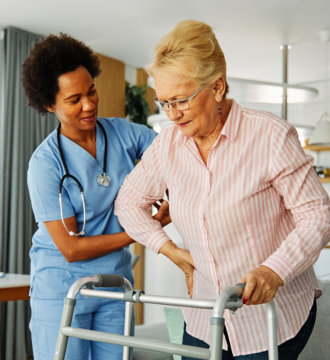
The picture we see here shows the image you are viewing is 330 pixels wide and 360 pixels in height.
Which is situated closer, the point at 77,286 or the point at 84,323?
the point at 77,286

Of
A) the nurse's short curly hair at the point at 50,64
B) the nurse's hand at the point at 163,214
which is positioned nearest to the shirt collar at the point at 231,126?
the nurse's hand at the point at 163,214

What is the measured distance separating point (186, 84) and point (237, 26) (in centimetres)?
416

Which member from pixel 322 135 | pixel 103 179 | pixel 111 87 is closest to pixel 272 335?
pixel 103 179

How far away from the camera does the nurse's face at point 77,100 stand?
5.88ft

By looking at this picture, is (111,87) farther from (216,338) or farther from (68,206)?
(216,338)

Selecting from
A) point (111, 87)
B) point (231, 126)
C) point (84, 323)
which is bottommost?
point (84, 323)

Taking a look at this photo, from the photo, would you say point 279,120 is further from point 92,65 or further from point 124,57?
point 124,57

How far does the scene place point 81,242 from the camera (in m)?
1.74

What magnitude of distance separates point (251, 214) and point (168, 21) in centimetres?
406

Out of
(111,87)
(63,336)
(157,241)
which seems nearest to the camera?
(63,336)

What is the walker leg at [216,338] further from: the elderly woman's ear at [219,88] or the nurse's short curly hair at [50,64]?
the nurse's short curly hair at [50,64]

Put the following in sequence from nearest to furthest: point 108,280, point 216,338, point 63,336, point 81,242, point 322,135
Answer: point 216,338 < point 63,336 < point 108,280 < point 81,242 < point 322,135

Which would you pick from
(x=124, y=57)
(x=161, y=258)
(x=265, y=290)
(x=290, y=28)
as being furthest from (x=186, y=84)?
(x=124, y=57)

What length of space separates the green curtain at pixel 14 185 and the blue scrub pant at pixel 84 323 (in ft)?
11.4
